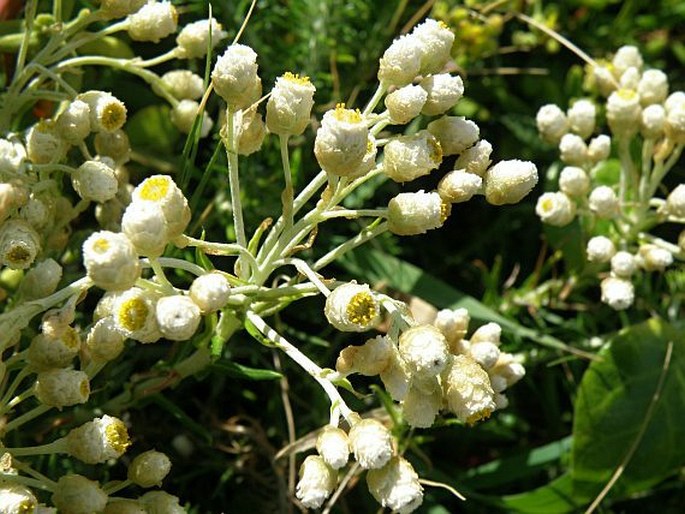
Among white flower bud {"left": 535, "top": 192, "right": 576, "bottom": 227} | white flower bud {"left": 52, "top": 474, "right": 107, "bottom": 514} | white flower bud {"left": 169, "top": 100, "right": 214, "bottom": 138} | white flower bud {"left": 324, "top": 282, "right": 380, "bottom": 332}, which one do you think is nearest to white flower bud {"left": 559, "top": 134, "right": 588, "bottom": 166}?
white flower bud {"left": 535, "top": 192, "right": 576, "bottom": 227}

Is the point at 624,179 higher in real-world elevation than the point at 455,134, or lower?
lower

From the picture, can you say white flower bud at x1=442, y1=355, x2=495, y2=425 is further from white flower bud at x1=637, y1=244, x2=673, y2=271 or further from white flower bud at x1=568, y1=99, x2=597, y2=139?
white flower bud at x1=568, y1=99, x2=597, y2=139

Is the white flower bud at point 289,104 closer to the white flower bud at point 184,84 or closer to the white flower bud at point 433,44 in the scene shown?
the white flower bud at point 433,44

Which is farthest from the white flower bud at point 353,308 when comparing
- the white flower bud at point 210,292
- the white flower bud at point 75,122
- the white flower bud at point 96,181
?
the white flower bud at point 75,122

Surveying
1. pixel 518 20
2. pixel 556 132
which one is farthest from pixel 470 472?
pixel 518 20

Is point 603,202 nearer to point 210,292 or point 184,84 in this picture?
point 184,84

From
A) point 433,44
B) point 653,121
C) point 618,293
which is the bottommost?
point 618,293

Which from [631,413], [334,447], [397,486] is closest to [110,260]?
[334,447]
